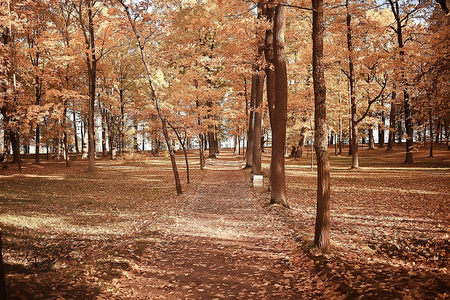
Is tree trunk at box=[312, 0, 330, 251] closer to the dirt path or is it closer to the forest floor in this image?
the forest floor

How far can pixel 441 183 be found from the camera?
543 inches

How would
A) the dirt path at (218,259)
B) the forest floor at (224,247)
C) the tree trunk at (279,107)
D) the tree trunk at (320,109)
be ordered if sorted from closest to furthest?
1. the forest floor at (224,247)
2. the dirt path at (218,259)
3. the tree trunk at (320,109)
4. the tree trunk at (279,107)

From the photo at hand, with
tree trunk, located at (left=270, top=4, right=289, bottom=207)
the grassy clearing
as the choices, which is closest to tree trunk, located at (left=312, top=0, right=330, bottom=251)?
tree trunk, located at (left=270, top=4, right=289, bottom=207)

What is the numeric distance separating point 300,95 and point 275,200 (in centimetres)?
1505

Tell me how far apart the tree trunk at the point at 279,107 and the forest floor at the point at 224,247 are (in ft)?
2.94

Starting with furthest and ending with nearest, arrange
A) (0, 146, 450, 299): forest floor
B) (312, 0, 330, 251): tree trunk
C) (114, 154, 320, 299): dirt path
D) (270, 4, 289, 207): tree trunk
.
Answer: (270, 4, 289, 207): tree trunk
(312, 0, 330, 251): tree trunk
(114, 154, 320, 299): dirt path
(0, 146, 450, 299): forest floor

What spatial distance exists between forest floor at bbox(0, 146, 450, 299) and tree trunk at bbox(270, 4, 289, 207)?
0.90 meters

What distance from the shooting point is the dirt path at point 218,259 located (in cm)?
502

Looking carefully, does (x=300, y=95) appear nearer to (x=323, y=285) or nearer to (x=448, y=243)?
(x=448, y=243)

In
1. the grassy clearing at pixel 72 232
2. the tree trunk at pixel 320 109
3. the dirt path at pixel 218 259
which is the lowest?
the dirt path at pixel 218 259

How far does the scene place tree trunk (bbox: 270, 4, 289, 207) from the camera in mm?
10000

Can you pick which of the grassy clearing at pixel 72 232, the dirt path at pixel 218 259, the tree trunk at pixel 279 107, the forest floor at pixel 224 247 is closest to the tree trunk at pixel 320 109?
the forest floor at pixel 224 247

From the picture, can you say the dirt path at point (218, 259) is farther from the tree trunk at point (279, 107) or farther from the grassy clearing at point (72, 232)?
the tree trunk at point (279, 107)

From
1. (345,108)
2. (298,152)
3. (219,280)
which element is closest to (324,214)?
(219,280)
